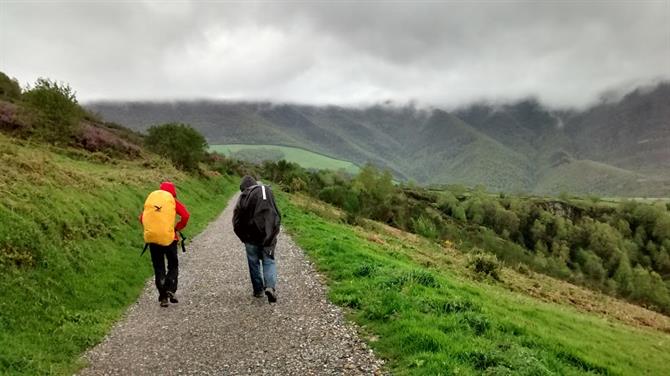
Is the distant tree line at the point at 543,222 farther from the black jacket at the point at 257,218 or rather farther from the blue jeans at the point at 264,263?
the black jacket at the point at 257,218

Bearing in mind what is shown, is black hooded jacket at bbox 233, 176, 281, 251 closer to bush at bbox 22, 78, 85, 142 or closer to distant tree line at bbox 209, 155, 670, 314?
bush at bbox 22, 78, 85, 142

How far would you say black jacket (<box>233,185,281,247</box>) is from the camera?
14.1 metres

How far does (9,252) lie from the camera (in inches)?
526

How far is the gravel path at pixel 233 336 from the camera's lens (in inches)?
399

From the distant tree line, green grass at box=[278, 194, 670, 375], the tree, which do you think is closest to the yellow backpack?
green grass at box=[278, 194, 670, 375]

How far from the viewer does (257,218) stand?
14.1m

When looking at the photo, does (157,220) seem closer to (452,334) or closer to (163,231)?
(163,231)

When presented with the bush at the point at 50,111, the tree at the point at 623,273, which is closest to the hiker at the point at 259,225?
the bush at the point at 50,111

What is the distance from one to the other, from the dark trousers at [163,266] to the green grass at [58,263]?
134 cm

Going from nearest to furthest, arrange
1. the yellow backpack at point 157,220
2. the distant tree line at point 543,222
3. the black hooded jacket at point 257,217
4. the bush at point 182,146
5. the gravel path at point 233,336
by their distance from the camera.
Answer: the gravel path at point 233,336, the yellow backpack at point 157,220, the black hooded jacket at point 257,217, the bush at point 182,146, the distant tree line at point 543,222

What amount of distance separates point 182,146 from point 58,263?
5094cm

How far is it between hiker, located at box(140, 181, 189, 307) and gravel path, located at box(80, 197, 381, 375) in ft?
2.23

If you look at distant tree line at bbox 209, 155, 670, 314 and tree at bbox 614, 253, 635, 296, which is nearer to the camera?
distant tree line at bbox 209, 155, 670, 314

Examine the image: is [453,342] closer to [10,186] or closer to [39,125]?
[10,186]
